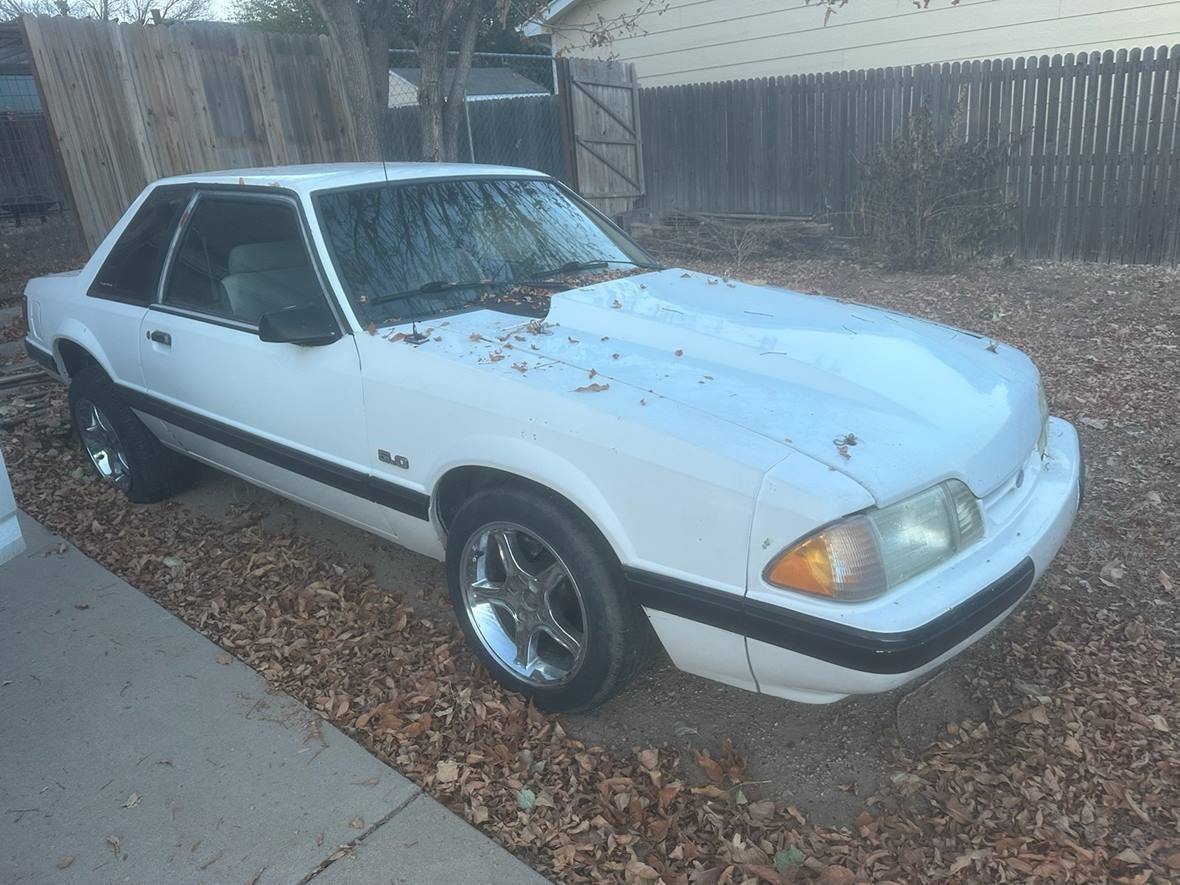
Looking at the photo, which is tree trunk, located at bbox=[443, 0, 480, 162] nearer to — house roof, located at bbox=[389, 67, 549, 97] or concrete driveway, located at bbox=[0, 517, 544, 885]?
concrete driveway, located at bbox=[0, 517, 544, 885]

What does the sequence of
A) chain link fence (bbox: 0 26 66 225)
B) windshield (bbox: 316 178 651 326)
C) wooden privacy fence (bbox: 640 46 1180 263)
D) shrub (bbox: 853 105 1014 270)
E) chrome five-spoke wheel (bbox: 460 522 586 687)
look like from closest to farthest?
chrome five-spoke wheel (bbox: 460 522 586 687), windshield (bbox: 316 178 651 326), shrub (bbox: 853 105 1014 270), wooden privacy fence (bbox: 640 46 1180 263), chain link fence (bbox: 0 26 66 225)

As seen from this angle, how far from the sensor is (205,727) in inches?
121

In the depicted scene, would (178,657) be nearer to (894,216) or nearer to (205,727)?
(205,727)

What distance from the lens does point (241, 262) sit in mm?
4012

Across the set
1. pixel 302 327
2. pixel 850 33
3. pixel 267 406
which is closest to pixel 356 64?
pixel 267 406

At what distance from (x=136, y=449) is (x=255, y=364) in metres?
1.40

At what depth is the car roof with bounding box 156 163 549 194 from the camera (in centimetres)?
378

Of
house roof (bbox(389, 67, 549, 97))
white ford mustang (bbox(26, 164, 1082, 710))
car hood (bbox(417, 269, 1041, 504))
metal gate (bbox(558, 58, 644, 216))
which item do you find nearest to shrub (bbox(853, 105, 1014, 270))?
metal gate (bbox(558, 58, 644, 216))

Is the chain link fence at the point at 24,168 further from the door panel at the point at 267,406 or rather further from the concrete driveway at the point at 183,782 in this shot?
the concrete driveway at the point at 183,782

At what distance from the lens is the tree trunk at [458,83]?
7488 mm

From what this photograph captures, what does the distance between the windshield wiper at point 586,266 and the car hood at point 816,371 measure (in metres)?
0.22

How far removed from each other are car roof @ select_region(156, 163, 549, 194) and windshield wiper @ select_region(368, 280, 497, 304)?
58 cm

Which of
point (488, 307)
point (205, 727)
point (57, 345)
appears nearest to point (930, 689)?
point (488, 307)

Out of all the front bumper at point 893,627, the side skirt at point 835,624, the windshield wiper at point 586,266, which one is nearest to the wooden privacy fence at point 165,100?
the windshield wiper at point 586,266
